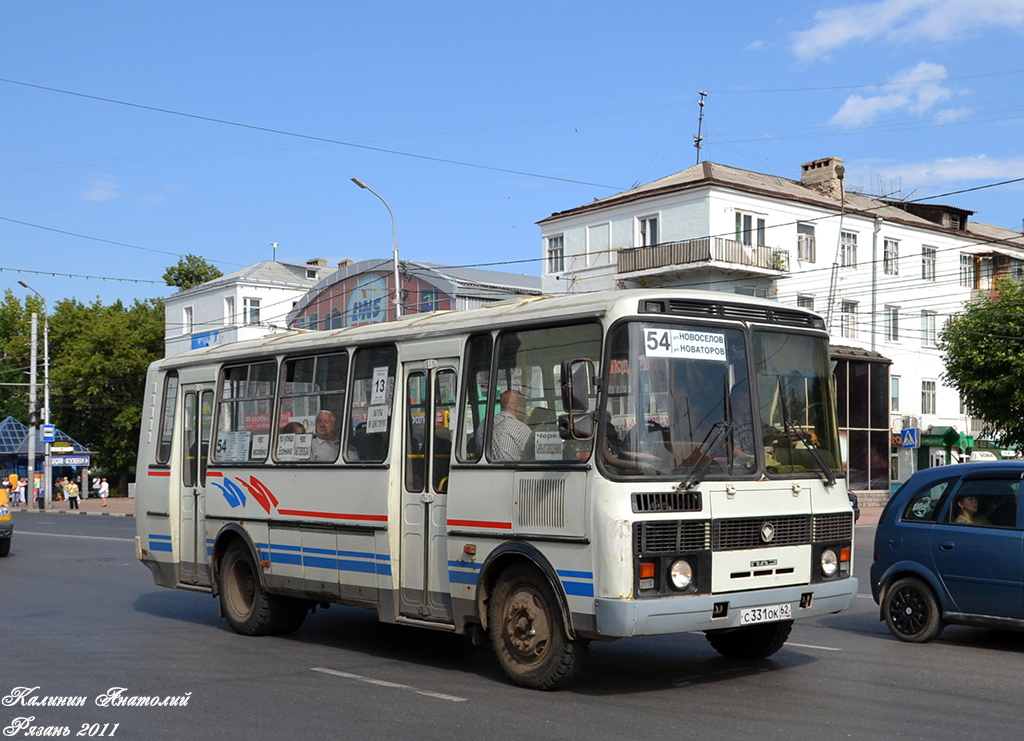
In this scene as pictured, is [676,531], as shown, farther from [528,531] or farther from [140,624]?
[140,624]

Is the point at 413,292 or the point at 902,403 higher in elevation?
the point at 413,292

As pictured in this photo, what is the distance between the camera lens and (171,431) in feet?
44.1

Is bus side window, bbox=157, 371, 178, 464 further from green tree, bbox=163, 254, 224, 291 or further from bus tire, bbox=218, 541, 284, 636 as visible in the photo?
green tree, bbox=163, 254, 224, 291

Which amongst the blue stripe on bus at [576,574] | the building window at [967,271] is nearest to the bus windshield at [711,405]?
the blue stripe on bus at [576,574]

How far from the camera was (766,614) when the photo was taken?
28.1 feet

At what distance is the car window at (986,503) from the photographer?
1043 cm

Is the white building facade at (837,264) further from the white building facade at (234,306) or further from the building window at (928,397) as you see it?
the white building facade at (234,306)

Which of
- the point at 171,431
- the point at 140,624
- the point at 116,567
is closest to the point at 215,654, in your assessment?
the point at 140,624

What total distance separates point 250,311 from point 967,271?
38.7 meters

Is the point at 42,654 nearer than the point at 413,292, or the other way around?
the point at 42,654

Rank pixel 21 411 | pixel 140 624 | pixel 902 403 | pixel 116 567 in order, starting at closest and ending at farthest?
pixel 140 624
pixel 116 567
pixel 902 403
pixel 21 411

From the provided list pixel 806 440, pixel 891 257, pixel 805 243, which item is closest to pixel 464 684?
pixel 806 440

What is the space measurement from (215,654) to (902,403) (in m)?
48.7

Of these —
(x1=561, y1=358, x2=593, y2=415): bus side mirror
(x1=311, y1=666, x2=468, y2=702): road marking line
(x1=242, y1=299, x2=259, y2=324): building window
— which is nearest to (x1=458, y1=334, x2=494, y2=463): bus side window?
(x1=561, y1=358, x2=593, y2=415): bus side mirror
